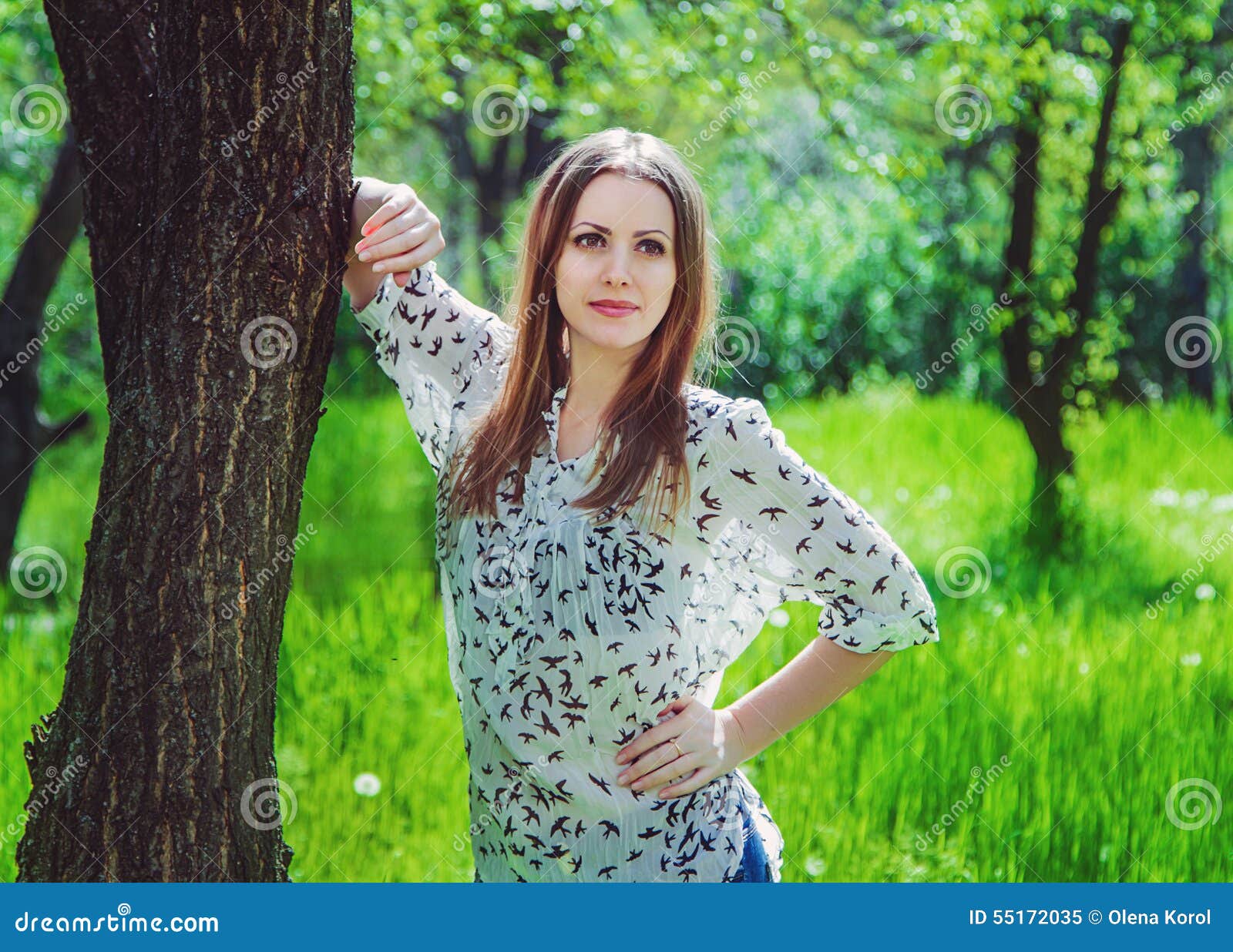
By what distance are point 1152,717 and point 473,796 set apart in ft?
7.82

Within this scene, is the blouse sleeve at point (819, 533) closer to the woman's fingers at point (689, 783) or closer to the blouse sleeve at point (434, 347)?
the woman's fingers at point (689, 783)

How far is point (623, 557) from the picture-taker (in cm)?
168

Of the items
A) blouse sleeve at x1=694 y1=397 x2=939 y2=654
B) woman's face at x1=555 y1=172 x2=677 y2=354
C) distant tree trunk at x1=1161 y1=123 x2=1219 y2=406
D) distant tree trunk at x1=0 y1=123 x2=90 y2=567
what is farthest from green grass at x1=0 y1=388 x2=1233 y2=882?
distant tree trunk at x1=1161 y1=123 x2=1219 y2=406

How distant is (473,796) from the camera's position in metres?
1.81

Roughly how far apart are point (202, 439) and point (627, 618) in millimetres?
700

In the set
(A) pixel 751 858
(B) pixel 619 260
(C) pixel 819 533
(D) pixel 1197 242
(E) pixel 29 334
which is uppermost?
(D) pixel 1197 242

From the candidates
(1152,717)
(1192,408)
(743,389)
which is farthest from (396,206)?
(743,389)

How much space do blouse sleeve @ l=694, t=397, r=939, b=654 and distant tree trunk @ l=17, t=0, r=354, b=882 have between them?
2.24 feet

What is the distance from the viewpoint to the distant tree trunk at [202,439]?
5.61 ft

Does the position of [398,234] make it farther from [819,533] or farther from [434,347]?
[819,533]

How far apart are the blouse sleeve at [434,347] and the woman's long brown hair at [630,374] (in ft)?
0.19

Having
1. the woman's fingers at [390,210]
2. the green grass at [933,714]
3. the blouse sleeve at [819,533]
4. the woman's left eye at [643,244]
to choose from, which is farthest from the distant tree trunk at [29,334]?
the blouse sleeve at [819,533]

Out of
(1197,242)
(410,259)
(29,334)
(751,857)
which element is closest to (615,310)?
(410,259)

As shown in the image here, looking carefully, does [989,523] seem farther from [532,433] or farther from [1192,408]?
[532,433]
